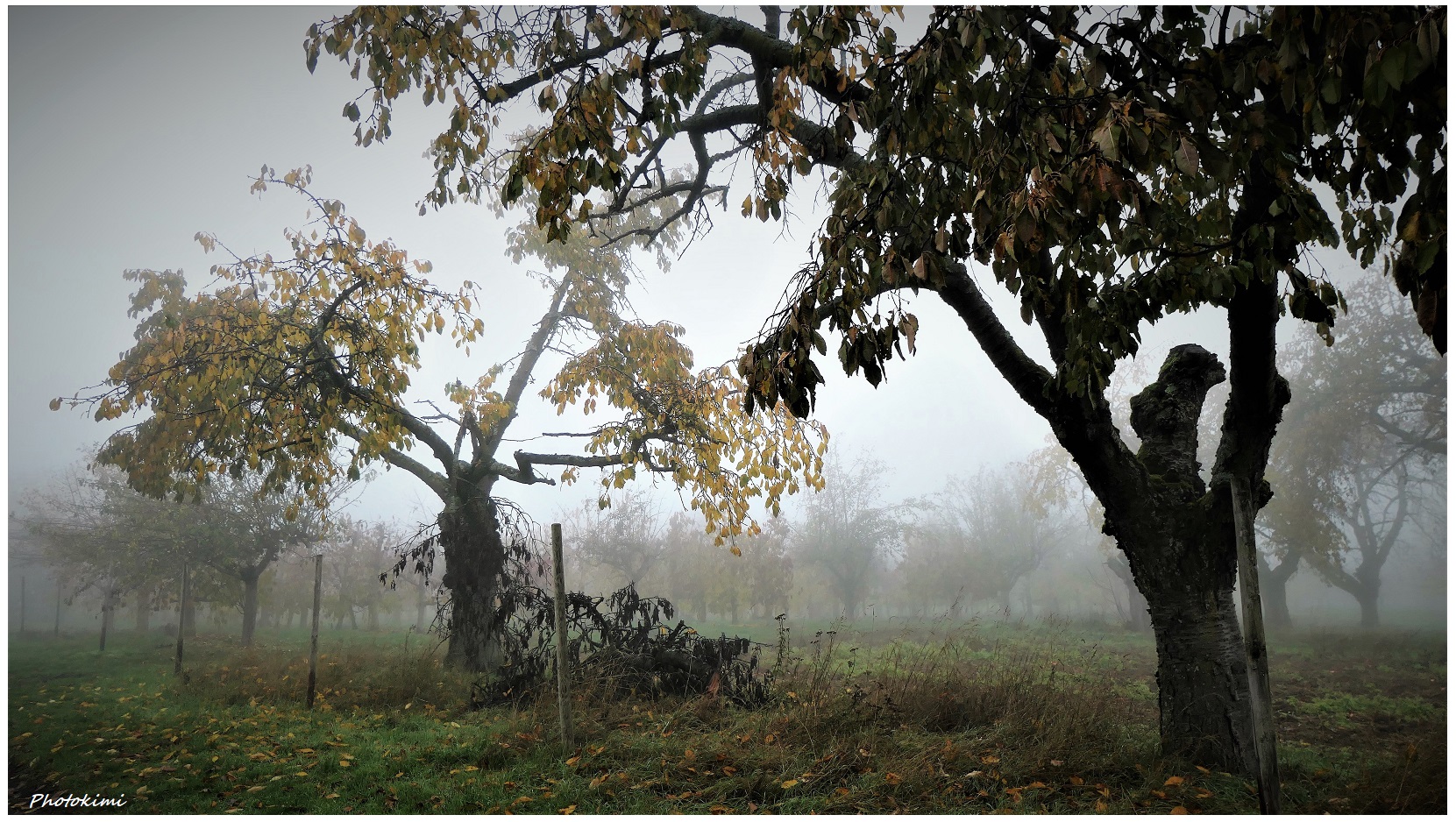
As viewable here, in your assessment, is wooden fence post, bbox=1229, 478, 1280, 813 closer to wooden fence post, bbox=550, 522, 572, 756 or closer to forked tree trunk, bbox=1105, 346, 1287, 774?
forked tree trunk, bbox=1105, 346, 1287, 774

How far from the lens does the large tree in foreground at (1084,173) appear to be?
218 centimetres

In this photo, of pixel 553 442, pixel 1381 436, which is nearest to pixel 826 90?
pixel 553 442

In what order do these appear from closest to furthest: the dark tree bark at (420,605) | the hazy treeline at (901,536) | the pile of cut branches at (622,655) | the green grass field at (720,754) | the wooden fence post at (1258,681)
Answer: the wooden fence post at (1258,681), the green grass field at (720,754), the pile of cut branches at (622,655), the dark tree bark at (420,605), the hazy treeline at (901,536)

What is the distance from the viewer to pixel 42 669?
11.9 metres

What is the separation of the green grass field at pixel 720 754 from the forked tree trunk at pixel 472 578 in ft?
5.14

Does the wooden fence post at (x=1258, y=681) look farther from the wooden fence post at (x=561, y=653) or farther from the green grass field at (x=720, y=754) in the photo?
the wooden fence post at (x=561, y=653)

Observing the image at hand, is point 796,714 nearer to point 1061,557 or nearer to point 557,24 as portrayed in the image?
point 557,24

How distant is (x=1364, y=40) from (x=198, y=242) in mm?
11280

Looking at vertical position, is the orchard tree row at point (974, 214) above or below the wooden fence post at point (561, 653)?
above

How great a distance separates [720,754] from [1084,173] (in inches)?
151

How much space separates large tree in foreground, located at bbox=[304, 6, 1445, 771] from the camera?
2.18m

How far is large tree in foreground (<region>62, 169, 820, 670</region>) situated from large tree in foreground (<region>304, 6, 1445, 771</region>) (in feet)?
9.85

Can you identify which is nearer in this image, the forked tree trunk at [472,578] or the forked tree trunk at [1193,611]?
the forked tree trunk at [1193,611]

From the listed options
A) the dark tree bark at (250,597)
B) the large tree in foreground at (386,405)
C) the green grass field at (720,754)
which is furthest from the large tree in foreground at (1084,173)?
the dark tree bark at (250,597)
